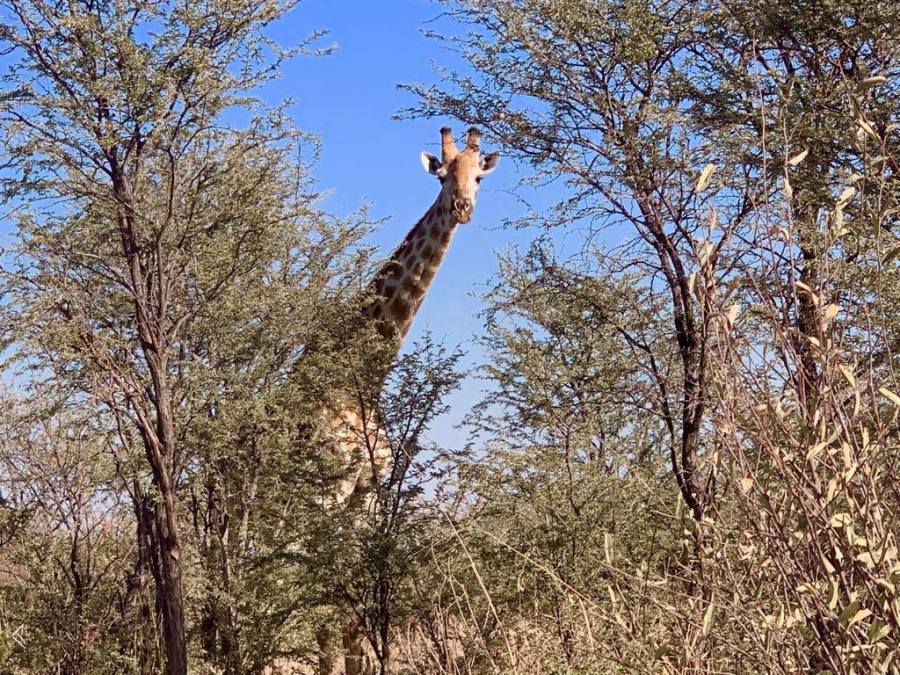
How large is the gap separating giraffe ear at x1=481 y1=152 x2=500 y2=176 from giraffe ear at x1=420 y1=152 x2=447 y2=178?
0.58 meters

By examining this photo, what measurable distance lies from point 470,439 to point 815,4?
4.55 meters

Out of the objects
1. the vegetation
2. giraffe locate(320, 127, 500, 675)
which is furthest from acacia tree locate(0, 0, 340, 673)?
giraffe locate(320, 127, 500, 675)

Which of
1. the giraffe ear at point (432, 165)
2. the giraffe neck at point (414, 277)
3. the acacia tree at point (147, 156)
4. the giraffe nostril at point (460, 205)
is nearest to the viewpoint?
the acacia tree at point (147, 156)

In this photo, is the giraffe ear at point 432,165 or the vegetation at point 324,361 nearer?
the vegetation at point 324,361

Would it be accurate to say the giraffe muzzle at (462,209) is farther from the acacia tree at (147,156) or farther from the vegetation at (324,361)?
the acacia tree at (147,156)

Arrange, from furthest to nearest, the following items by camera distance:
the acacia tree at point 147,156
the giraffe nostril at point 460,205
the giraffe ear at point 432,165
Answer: the giraffe ear at point 432,165, the giraffe nostril at point 460,205, the acacia tree at point 147,156

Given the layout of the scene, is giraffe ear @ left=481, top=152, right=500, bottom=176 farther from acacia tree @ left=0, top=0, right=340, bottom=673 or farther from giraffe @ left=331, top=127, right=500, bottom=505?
acacia tree @ left=0, top=0, right=340, bottom=673

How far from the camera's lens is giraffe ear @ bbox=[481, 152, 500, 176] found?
1320 cm

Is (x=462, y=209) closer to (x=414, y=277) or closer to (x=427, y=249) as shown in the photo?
(x=427, y=249)

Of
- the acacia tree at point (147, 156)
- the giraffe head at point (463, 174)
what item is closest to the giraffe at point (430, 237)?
the giraffe head at point (463, 174)

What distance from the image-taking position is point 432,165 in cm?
1384

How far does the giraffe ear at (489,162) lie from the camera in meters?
13.2

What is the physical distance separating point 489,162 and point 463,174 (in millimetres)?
614

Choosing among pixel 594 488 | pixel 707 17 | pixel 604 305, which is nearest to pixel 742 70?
pixel 707 17
